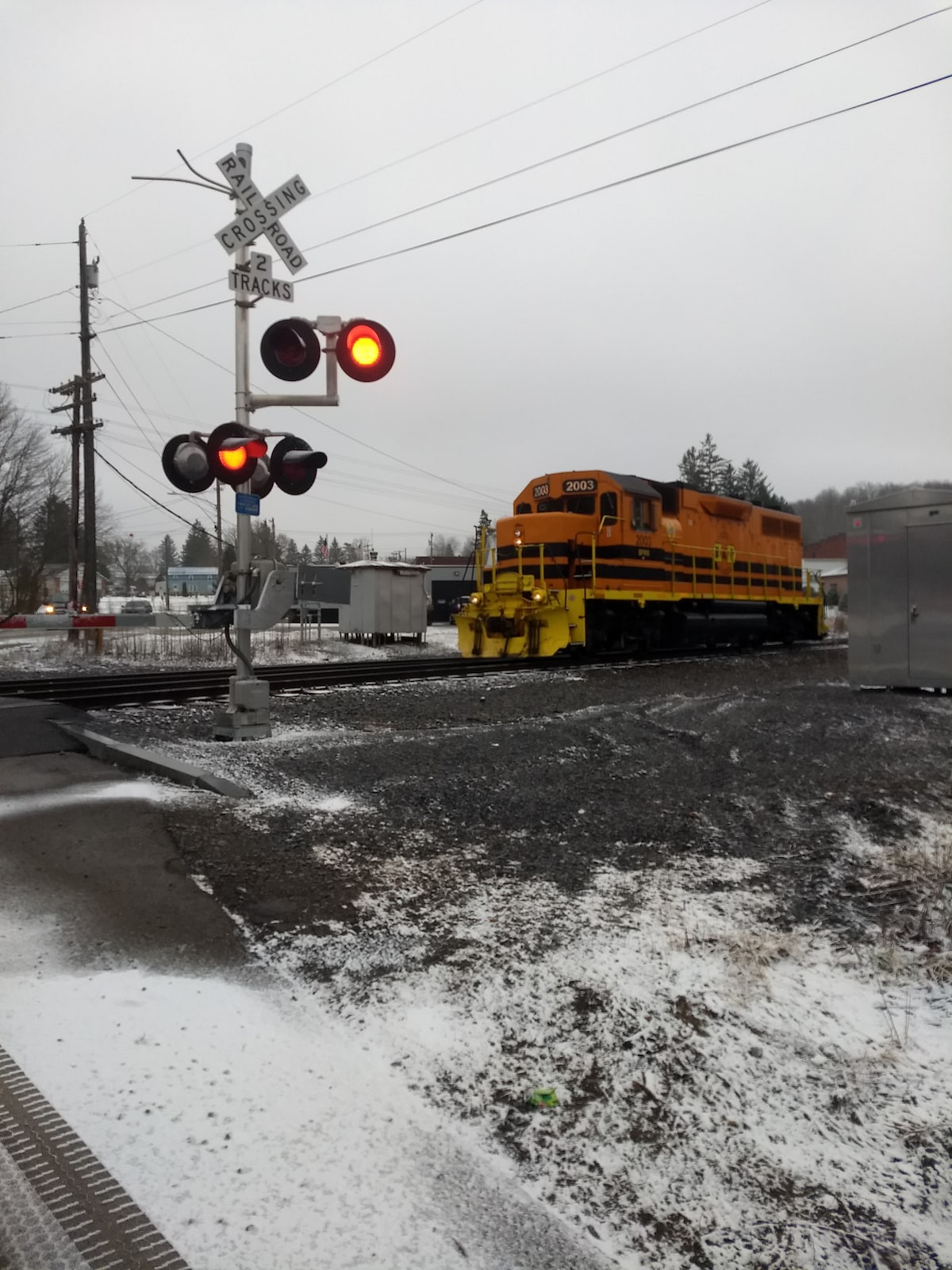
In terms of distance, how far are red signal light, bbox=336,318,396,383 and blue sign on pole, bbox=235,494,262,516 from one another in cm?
134

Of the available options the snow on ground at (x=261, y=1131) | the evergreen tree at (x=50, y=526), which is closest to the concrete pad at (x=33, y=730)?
the snow on ground at (x=261, y=1131)

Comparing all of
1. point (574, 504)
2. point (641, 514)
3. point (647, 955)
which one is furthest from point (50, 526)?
point (647, 955)

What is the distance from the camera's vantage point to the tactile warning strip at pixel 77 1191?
197 cm

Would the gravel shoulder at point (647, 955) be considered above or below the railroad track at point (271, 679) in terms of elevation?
below

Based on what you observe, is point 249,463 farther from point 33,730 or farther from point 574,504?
point 574,504

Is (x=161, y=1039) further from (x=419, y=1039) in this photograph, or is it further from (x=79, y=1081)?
(x=419, y=1039)

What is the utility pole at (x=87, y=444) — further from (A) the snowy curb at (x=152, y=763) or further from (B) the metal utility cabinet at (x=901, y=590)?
(B) the metal utility cabinet at (x=901, y=590)

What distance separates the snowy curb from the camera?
5766mm

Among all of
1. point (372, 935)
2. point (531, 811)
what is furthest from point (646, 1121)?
point (531, 811)

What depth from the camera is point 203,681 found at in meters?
12.0

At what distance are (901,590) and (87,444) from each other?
70.9 feet

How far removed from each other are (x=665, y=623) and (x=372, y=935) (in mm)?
15672

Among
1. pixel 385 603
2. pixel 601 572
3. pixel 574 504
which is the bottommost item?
pixel 385 603

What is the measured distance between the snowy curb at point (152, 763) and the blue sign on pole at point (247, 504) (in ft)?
6.99
